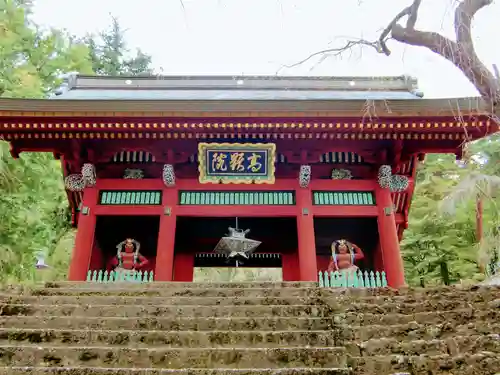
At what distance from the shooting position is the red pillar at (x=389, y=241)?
961 centimetres

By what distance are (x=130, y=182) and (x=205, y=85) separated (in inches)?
258

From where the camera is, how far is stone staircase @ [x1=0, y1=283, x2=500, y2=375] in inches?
178

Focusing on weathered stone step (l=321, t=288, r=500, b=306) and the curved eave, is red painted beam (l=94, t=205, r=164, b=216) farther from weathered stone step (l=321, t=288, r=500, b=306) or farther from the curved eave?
weathered stone step (l=321, t=288, r=500, b=306)

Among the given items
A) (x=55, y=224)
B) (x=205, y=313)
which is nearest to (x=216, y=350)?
(x=205, y=313)

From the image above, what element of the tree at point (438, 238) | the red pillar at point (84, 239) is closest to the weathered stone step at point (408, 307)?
the red pillar at point (84, 239)

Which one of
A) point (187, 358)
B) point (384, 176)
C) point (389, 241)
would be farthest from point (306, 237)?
point (187, 358)

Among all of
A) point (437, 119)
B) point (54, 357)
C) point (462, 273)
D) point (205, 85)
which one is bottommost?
point (54, 357)

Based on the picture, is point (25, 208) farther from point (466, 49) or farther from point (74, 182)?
point (466, 49)

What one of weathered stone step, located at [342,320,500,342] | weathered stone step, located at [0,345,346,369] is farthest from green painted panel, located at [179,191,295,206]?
weathered stone step, located at [0,345,346,369]

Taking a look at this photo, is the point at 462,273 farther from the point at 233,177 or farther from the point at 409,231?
the point at 233,177

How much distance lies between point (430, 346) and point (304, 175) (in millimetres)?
5778

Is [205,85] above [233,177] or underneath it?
above

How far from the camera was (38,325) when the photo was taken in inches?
217

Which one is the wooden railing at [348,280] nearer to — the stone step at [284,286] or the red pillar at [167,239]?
the stone step at [284,286]
